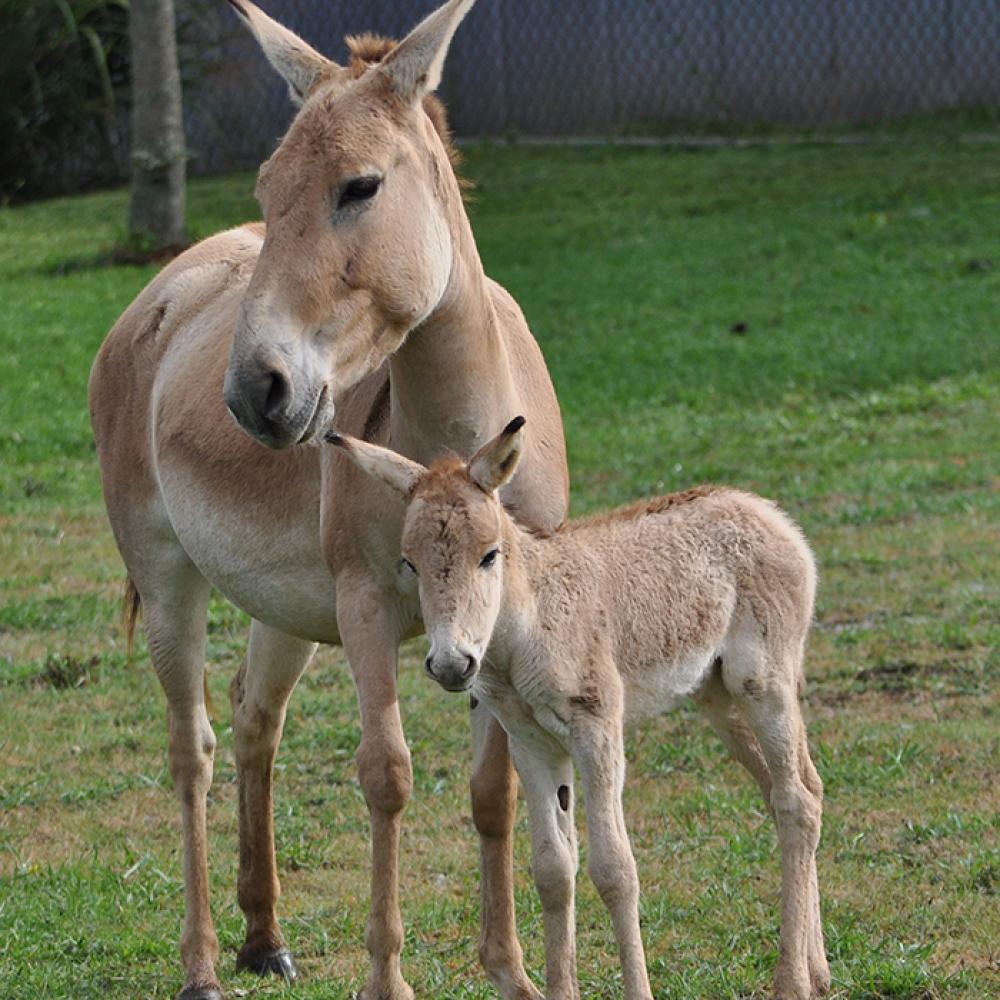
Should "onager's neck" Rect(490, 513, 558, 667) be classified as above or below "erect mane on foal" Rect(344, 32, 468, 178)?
below

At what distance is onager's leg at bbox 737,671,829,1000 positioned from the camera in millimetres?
4914

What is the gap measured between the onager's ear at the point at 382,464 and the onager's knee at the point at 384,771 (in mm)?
726

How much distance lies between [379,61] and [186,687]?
7.50 ft

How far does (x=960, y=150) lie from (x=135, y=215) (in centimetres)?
817

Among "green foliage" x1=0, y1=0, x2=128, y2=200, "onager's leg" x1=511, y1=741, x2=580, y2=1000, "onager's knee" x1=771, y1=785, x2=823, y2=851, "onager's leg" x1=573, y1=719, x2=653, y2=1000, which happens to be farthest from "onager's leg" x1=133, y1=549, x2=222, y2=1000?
"green foliage" x1=0, y1=0, x2=128, y2=200

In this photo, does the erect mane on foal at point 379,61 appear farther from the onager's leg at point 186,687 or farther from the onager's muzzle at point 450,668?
the onager's leg at point 186,687

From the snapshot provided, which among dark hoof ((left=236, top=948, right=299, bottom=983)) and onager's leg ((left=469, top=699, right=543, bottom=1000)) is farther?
dark hoof ((left=236, top=948, right=299, bottom=983))

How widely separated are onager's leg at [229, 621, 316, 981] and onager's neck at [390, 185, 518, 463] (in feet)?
4.73

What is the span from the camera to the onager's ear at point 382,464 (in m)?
4.45

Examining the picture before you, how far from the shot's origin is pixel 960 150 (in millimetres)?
18828

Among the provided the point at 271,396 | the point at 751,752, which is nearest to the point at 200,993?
the point at 751,752

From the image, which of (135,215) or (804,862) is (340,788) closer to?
(804,862)

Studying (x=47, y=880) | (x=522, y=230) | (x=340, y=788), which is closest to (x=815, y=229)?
(x=522, y=230)

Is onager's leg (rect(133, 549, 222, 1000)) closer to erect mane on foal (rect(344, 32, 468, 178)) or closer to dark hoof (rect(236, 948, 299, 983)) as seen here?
dark hoof (rect(236, 948, 299, 983))
